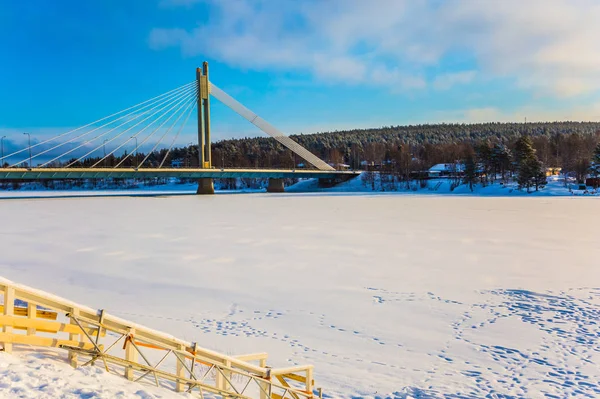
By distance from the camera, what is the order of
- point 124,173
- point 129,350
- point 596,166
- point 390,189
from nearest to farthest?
1. point 129,350
2. point 124,173
3. point 596,166
4. point 390,189

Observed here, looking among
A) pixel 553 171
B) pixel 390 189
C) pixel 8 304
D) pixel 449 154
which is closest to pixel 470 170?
pixel 390 189

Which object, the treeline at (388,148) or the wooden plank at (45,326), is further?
the treeline at (388,148)

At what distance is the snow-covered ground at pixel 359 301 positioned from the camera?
23.5 ft

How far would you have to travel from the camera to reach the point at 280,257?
54.7 ft

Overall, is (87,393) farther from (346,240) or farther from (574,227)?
(574,227)

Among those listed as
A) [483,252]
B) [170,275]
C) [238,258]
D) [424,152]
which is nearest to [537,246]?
[483,252]

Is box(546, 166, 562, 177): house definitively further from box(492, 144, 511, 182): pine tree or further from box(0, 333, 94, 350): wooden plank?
box(0, 333, 94, 350): wooden plank

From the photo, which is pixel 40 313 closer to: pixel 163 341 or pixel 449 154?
pixel 163 341

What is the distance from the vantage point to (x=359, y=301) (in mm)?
11172

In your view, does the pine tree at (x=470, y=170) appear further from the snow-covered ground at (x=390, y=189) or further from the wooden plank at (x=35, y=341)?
the wooden plank at (x=35, y=341)

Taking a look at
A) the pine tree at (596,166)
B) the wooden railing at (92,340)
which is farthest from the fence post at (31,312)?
the pine tree at (596,166)

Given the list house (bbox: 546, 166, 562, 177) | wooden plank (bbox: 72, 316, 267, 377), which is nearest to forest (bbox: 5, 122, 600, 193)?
house (bbox: 546, 166, 562, 177)

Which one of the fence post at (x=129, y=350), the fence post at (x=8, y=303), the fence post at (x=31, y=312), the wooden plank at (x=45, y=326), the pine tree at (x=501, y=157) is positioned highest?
the pine tree at (x=501, y=157)

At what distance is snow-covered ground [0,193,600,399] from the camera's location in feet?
23.5
